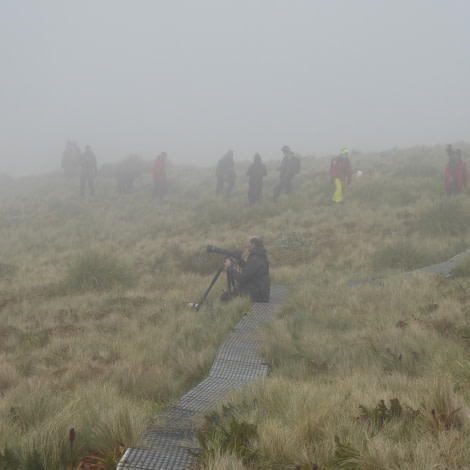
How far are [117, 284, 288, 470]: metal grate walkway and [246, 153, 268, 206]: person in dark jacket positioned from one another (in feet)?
41.6

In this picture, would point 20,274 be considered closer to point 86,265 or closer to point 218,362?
point 86,265

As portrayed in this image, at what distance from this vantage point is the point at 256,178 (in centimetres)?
1912

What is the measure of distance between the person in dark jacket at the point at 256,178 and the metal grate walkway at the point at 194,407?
12695 millimetres

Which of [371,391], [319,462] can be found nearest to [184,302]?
[371,391]

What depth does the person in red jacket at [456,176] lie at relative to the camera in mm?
14844

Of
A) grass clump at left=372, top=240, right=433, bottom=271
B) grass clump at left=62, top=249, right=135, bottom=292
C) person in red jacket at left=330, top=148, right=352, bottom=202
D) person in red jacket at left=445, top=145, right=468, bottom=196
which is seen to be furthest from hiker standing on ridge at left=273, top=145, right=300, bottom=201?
grass clump at left=62, top=249, right=135, bottom=292

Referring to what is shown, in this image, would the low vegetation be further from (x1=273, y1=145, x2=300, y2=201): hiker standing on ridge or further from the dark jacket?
(x1=273, y1=145, x2=300, y2=201): hiker standing on ridge

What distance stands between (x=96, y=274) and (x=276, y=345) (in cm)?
565

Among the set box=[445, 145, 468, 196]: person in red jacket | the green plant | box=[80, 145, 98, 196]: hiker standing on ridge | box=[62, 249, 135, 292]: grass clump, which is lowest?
box=[62, 249, 135, 292]: grass clump

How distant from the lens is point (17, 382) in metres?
4.77

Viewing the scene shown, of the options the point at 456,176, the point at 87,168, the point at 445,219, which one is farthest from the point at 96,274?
the point at 87,168

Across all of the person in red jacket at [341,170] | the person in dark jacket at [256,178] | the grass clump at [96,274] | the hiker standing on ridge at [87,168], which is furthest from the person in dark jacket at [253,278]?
the hiker standing on ridge at [87,168]

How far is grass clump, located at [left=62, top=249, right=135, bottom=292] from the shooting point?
9.70 m

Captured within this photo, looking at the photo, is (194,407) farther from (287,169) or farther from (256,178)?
(287,169)
